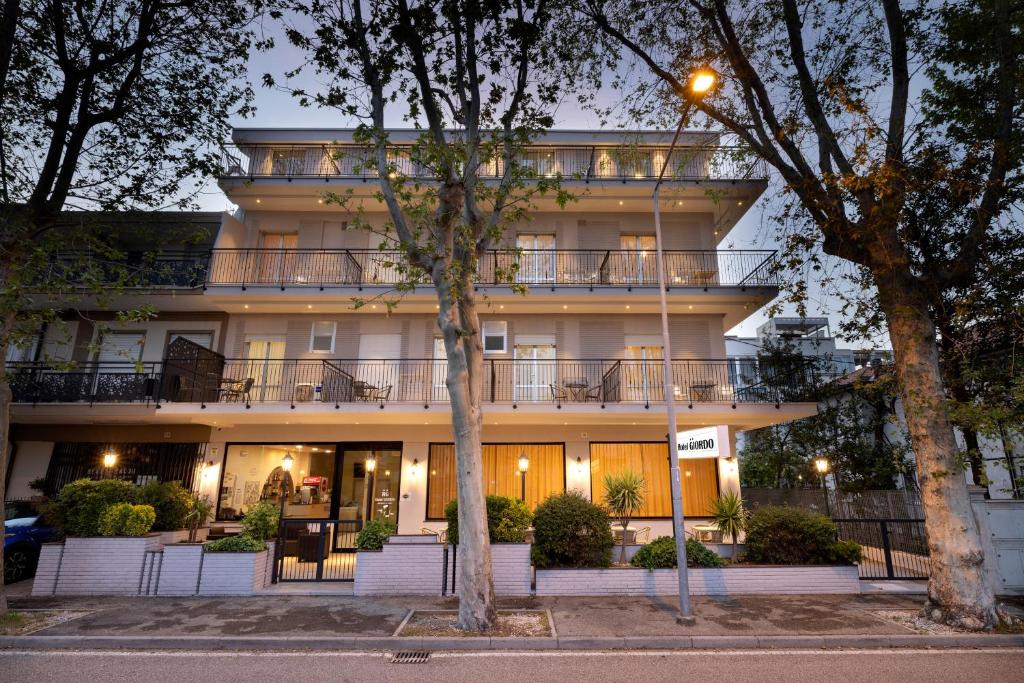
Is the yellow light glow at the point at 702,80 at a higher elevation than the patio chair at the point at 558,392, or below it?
higher

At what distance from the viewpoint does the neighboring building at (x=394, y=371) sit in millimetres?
14031

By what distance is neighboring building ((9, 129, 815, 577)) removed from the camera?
14031mm

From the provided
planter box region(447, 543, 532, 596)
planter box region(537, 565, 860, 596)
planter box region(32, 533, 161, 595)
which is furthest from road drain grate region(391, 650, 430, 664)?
planter box region(32, 533, 161, 595)

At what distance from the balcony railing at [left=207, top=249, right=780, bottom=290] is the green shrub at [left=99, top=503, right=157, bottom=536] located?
7.08 m

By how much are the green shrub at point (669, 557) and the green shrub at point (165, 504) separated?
1034 cm

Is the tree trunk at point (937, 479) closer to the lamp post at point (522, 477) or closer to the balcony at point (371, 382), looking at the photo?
the balcony at point (371, 382)

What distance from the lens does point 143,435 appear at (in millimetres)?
14891

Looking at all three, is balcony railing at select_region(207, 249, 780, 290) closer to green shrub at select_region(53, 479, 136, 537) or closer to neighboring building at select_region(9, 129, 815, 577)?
neighboring building at select_region(9, 129, 815, 577)

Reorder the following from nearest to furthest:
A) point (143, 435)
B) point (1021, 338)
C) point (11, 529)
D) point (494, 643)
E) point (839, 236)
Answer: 1. point (494, 643)
2. point (1021, 338)
3. point (839, 236)
4. point (11, 529)
5. point (143, 435)

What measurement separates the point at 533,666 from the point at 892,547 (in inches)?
407

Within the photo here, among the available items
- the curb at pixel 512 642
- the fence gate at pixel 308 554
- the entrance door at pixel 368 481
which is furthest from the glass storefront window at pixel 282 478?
the curb at pixel 512 642

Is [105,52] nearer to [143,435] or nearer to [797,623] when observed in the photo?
[143,435]

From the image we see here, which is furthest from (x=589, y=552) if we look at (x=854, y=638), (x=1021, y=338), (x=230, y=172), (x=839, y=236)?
(x=230, y=172)

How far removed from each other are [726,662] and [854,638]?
7.06ft
